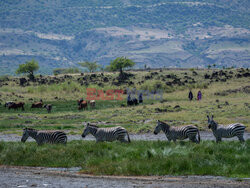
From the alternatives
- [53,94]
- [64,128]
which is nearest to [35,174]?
[64,128]

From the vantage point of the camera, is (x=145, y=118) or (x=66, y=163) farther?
(x=145, y=118)

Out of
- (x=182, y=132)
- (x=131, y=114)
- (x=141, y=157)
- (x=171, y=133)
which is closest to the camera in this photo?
(x=141, y=157)

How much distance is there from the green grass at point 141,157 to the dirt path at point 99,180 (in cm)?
61

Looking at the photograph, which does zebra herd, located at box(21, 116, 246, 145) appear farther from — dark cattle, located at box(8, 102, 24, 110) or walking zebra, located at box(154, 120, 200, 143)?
dark cattle, located at box(8, 102, 24, 110)

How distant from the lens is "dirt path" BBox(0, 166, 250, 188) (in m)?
13.3

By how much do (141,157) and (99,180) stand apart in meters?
3.02

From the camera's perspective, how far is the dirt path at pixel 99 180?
13.3 metres

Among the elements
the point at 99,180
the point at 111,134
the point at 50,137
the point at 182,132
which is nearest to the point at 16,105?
the point at 50,137

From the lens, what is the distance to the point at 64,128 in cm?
3403

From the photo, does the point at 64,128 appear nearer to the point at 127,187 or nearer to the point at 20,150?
the point at 20,150

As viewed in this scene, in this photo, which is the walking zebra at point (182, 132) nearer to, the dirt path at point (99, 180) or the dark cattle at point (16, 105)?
the dirt path at point (99, 180)

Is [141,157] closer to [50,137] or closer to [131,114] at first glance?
[50,137]

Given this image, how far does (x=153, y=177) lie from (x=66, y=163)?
4.16 meters

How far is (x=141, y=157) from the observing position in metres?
16.9
